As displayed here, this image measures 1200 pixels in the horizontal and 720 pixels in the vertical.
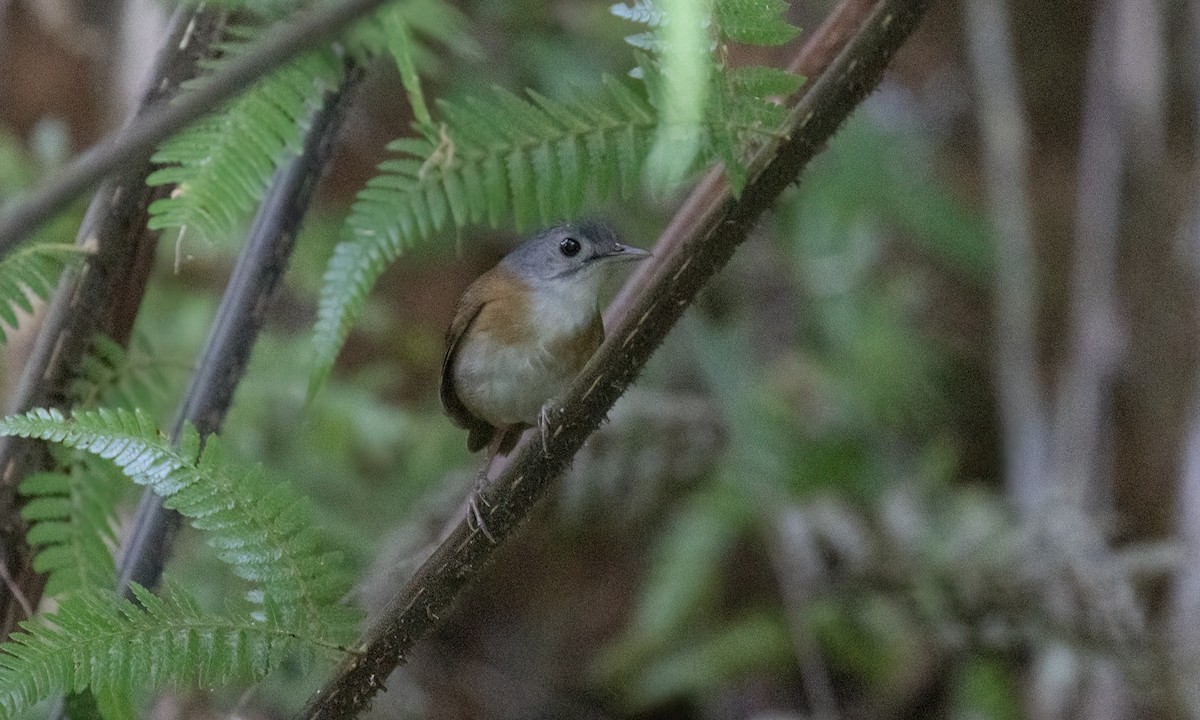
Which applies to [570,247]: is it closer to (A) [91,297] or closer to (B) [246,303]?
(B) [246,303]

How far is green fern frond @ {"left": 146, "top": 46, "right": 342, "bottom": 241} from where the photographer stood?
159 cm

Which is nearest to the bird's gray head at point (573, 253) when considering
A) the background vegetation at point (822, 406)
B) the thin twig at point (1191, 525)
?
the background vegetation at point (822, 406)

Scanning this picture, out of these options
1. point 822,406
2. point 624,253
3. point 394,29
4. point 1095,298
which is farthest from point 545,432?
point 1095,298

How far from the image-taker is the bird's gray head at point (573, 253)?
2.51m

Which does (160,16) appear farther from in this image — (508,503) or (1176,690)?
(1176,690)

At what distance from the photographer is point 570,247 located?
8.45 feet

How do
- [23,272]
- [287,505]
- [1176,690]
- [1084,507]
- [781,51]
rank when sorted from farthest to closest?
1. [781,51]
2. [1084,507]
3. [1176,690]
4. [23,272]
5. [287,505]

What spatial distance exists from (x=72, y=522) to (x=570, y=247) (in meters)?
1.20

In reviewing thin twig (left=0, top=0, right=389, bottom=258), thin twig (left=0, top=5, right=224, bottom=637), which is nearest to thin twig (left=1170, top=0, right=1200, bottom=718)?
thin twig (left=0, top=5, right=224, bottom=637)

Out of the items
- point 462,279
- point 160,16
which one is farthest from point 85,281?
point 462,279

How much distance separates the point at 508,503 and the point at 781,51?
12.1 ft

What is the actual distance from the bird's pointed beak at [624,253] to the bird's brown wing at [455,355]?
30 centimetres

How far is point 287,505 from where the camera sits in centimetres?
150

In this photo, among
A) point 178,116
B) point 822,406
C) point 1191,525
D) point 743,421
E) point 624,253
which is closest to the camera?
point 178,116
